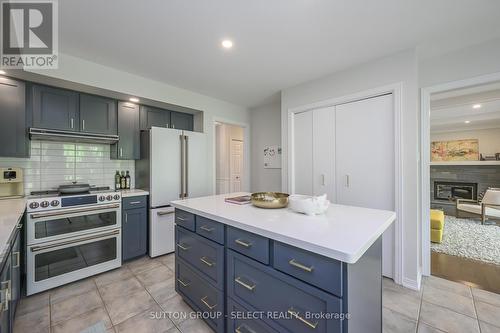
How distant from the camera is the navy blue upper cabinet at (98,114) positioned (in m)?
2.57

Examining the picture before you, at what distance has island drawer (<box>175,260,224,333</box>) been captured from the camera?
1434 millimetres

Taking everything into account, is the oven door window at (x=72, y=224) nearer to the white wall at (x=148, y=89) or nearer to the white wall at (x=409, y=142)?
the white wall at (x=148, y=89)

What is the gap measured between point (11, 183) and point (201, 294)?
247 centimetres

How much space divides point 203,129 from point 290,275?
2.98 meters

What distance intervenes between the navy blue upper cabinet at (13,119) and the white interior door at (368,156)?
3.58 m

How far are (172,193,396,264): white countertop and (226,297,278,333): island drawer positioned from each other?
508 mm

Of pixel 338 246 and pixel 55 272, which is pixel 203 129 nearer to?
pixel 55 272

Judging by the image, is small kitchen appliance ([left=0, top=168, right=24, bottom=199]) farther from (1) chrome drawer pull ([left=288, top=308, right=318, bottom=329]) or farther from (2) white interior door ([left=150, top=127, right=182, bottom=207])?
(1) chrome drawer pull ([left=288, top=308, right=318, bottom=329])

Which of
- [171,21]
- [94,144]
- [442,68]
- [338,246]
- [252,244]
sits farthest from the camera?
[94,144]

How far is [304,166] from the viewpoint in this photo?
305 centimetres

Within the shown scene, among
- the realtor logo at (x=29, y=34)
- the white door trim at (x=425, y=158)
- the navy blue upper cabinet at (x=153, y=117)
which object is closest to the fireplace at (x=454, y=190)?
the white door trim at (x=425, y=158)

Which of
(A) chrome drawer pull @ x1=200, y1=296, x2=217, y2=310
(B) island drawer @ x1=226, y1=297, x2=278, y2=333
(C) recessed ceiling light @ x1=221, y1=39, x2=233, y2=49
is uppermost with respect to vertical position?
(C) recessed ceiling light @ x1=221, y1=39, x2=233, y2=49

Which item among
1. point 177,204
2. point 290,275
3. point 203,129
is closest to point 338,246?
point 290,275

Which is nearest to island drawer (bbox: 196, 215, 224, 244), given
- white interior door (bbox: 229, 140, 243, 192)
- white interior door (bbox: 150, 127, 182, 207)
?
white interior door (bbox: 150, 127, 182, 207)
